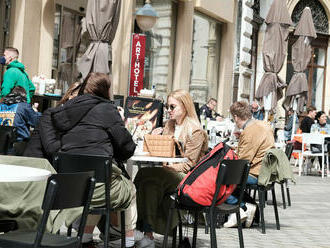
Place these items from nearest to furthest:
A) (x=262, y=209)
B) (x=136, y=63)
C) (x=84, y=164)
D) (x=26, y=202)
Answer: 1. (x=26, y=202)
2. (x=84, y=164)
3. (x=262, y=209)
4. (x=136, y=63)

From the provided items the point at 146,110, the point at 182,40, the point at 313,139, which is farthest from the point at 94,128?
the point at 182,40

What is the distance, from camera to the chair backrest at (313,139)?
15631mm

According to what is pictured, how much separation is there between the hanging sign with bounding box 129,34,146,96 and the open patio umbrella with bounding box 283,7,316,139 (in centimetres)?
461

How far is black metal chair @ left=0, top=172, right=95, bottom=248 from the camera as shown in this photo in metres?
3.39

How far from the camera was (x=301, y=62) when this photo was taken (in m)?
18.8

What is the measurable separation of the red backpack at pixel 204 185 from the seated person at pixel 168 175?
1.89 ft

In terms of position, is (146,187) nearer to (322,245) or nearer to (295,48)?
(322,245)

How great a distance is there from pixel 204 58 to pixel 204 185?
16.1m

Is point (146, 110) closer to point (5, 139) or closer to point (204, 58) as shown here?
point (5, 139)

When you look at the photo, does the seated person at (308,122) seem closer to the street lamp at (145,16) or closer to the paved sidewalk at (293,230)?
the street lamp at (145,16)

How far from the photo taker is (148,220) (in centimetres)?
624

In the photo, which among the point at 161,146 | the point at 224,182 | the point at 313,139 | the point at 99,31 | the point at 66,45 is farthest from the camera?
the point at 313,139

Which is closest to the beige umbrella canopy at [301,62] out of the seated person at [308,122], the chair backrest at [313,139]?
the seated person at [308,122]

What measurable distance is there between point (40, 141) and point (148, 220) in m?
1.27
